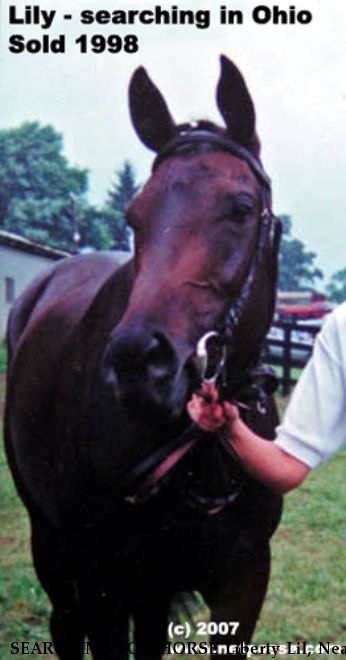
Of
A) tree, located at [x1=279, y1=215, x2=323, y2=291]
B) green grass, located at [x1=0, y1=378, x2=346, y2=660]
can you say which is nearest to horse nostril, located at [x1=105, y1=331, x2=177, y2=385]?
tree, located at [x1=279, y1=215, x2=323, y2=291]

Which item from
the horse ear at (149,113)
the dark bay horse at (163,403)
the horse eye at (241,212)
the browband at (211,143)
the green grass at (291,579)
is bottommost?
the green grass at (291,579)

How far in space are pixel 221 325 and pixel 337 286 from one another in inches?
24.6

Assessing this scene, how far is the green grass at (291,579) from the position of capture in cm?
205

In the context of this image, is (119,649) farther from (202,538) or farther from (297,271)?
(297,271)

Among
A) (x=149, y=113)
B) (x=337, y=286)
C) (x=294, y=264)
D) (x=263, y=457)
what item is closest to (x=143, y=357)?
(x=263, y=457)

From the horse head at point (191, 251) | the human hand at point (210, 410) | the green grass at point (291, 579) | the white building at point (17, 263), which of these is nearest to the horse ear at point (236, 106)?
the horse head at point (191, 251)

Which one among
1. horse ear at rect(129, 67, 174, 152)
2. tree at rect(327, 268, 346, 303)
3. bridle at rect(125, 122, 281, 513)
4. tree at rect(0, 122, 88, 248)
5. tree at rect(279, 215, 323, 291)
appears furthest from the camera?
tree at rect(0, 122, 88, 248)

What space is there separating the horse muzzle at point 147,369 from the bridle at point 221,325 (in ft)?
0.40

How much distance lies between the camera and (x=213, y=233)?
144 cm

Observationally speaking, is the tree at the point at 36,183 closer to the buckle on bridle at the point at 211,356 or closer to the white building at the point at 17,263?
the white building at the point at 17,263

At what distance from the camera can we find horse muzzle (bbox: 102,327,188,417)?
4.25ft

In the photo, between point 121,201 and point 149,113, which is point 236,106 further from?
point 121,201

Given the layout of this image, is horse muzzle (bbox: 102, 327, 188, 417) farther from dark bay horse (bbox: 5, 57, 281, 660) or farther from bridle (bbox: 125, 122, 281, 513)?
bridle (bbox: 125, 122, 281, 513)

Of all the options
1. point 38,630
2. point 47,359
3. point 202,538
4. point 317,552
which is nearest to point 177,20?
point 47,359
